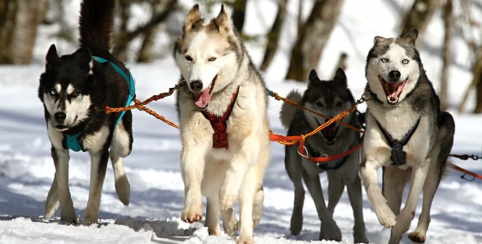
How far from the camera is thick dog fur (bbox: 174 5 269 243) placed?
450 centimetres

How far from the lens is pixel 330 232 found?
6328 mm

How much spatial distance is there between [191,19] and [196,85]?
23.9 inches

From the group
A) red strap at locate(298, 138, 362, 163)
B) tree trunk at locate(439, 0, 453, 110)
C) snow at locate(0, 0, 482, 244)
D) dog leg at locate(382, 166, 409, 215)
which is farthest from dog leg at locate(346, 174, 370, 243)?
tree trunk at locate(439, 0, 453, 110)

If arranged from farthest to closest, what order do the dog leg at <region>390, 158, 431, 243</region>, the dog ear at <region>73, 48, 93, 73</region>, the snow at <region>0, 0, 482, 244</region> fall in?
the dog leg at <region>390, 158, 431, 243</region>, the dog ear at <region>73, 48, 93, 73</region>, the snow at <region>0, 0, 482, 244</region>

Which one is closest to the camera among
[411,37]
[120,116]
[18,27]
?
[411,37]

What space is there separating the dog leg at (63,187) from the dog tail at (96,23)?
109 centimetres

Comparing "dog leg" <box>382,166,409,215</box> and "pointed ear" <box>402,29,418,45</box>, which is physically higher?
"pointed ear" <box>402,29,418,45</box>

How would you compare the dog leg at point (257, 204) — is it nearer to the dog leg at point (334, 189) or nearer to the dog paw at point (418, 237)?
the dog paw at point (418, 237)

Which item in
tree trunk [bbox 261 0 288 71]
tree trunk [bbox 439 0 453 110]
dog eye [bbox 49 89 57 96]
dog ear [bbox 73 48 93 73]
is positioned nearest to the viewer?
dog eye [bbox 49 89 57 96]

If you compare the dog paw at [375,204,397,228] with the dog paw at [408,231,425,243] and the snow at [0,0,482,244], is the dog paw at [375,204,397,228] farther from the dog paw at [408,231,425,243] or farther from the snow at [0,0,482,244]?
the snow at [0,0,482,244]

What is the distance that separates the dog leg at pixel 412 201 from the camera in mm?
5359

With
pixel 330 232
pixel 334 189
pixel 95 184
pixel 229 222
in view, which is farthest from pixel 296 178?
pixel 95 184

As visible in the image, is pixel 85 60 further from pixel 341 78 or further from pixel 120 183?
pixel 341 78

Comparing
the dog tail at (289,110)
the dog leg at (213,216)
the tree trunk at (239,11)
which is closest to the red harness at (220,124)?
the dog leg at (213,216)
